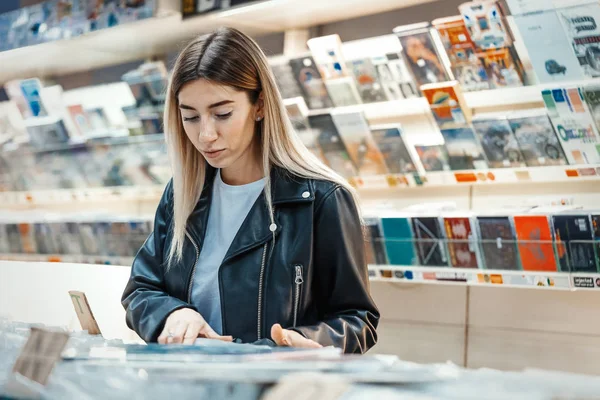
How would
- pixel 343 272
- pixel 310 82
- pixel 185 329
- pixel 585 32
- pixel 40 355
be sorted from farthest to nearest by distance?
pixel 310 82
pixel 585 32
pixel 343 272
pixel 185 329
pixel 40 355

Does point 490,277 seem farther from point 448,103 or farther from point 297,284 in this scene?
point 297,284

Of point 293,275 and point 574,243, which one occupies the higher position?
point 293,275

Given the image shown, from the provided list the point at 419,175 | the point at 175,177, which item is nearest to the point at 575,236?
the point at 419,175

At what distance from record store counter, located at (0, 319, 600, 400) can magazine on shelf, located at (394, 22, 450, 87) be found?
182 cm

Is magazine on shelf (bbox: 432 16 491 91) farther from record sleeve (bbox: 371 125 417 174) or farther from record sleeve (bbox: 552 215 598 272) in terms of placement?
record sleeve (bbox: 552 215 598 272)

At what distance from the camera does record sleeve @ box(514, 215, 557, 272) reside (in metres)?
2.35

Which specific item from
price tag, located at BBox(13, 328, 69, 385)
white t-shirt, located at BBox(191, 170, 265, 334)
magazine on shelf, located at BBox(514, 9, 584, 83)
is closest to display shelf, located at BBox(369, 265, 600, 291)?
magazine on shelf, located at BBox(514, 9, 584, 83)

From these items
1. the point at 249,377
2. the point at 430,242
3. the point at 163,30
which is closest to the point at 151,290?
the point at 249,377

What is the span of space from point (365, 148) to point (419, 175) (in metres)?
0.25

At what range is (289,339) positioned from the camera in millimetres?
1356

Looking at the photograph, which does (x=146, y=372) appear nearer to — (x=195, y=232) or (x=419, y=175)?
(x=195, y=232)

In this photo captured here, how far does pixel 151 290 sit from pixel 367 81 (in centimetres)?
144

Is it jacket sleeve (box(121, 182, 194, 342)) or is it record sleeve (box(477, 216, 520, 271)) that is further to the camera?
record sleeve (box(477, 216, 520, 271))

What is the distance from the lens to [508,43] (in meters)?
2.45
